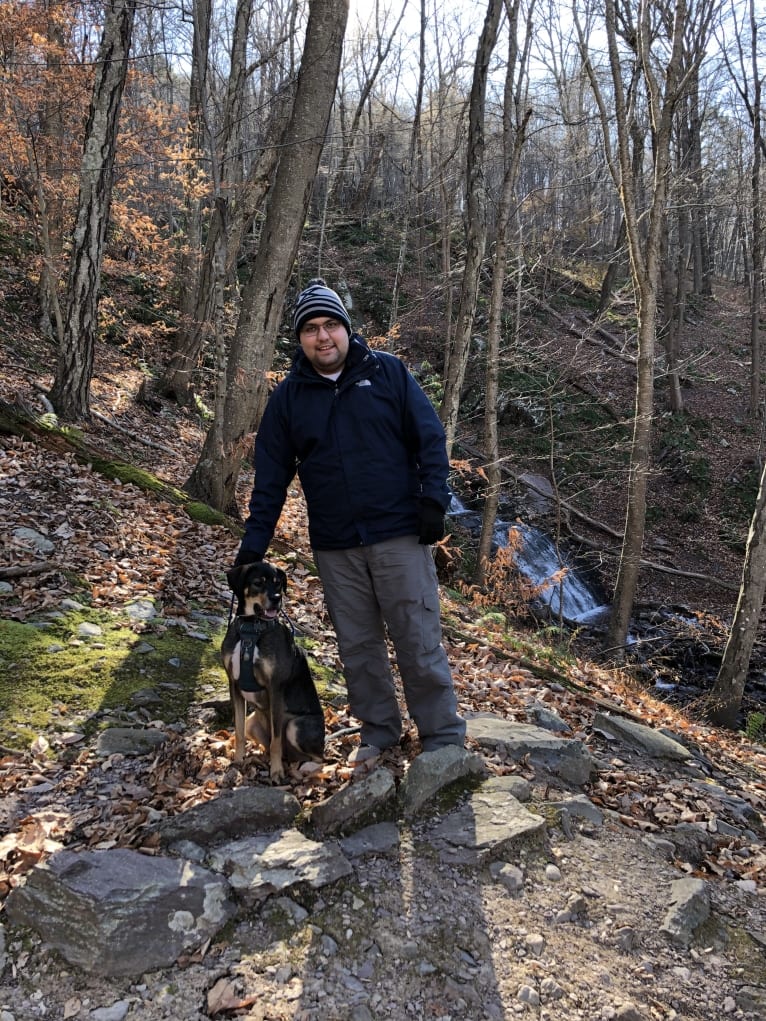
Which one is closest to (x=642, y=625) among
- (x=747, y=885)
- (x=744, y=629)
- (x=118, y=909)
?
(x=744, y=629)

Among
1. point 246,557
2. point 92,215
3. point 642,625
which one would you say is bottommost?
point 642,625

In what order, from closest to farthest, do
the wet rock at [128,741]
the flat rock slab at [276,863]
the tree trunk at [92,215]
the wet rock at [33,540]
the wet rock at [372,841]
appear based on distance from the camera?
the flat rock slab at [276,863] < the wet rock at [372,841] < the wet rock at [128,741] < the wet rock at [33,540] < the tree trunk at [92,215]

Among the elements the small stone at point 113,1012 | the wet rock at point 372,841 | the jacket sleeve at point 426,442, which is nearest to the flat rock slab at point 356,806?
the wet rock at point 372,841

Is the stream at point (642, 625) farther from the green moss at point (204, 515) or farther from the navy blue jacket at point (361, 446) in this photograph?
the navy blue jacket at point (361, 446)

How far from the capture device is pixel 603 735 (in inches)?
212

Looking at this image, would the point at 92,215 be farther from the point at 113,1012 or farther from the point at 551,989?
the point at 551,989

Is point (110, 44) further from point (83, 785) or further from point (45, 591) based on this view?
point (83, 785)

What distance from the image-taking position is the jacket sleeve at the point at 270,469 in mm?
3744

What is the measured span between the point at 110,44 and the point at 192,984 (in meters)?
11.0

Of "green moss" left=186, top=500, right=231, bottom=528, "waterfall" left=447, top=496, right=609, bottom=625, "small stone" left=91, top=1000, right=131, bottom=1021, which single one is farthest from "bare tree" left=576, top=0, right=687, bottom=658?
"small stone" left=91, top=1000, right=131, bottom=1021

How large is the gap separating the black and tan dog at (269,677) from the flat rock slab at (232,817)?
0.33 m

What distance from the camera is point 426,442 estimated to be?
11.9ft

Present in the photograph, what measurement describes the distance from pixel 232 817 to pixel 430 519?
176 centimetres

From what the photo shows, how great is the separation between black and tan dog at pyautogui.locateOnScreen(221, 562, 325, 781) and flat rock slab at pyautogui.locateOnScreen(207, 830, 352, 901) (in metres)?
0.59
